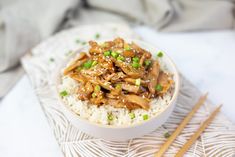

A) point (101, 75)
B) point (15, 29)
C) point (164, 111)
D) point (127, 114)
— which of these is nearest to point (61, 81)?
point (101, 75)

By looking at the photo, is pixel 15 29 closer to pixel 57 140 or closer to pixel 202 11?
pixel 57 140

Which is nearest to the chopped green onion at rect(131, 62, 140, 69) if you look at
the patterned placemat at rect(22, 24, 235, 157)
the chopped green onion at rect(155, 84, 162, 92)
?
the chopped green onion at rect(155, 84, 162, 92)

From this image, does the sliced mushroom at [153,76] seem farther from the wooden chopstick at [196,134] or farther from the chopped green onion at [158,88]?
the wooden chopstick at [196,134]

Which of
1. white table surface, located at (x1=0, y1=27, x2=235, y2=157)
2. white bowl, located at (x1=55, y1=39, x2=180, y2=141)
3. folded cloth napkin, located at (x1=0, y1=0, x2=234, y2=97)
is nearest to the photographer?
white bowl, located at (x1=55, y1=39, x2=180, y2=141)

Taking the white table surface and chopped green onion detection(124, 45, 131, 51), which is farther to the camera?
the white table surface

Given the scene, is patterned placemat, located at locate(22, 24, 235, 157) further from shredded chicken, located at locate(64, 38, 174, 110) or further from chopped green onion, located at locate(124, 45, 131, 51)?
chopped green onion, located at locate(124, 45, 131, 51)

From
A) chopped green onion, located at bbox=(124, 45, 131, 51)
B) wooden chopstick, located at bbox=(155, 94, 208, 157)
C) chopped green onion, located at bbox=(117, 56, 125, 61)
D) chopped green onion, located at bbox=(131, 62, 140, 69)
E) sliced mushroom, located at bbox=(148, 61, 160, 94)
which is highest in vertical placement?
chopped green onion, located at bbox=(124, 45, 131, 51)

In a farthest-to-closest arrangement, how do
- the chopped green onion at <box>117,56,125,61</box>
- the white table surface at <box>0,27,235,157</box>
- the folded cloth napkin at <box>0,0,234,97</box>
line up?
1. the folded cloth napkin at <box>0,0,234,97</box>
2. the white table surface at <box>0,27,235,157</box>
3. the chopped green onion at <box>117,56,125,61</box>
